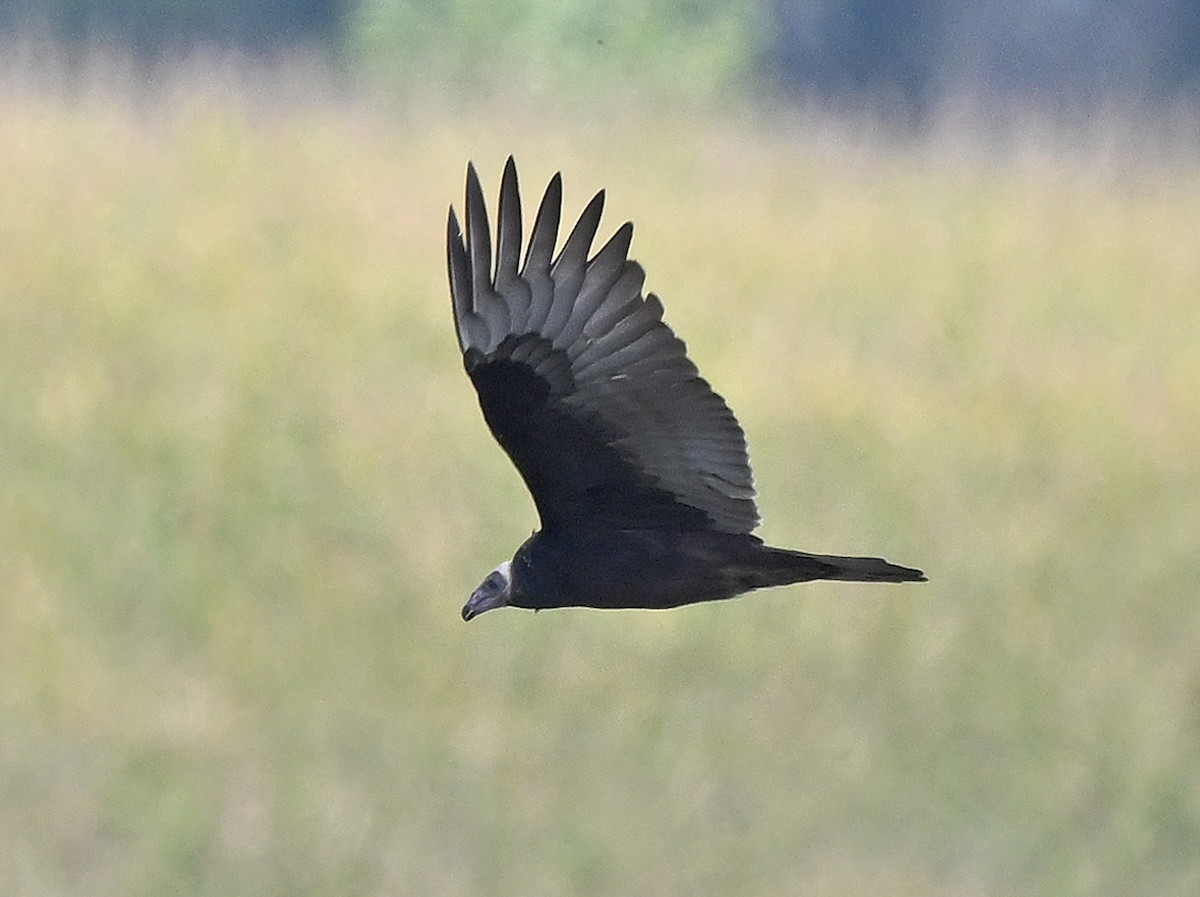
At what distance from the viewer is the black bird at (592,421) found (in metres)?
3.83

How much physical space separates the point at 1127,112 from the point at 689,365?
8428mm

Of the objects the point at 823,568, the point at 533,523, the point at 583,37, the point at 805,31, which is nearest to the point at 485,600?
the point at 823,568

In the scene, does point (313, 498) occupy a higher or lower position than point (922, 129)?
lower

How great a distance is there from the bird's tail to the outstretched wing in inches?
5.4

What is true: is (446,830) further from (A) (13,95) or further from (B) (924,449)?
(A) (13,95)

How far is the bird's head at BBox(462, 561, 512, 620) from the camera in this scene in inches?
152

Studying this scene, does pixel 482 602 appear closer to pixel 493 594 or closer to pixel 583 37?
pixel 493 594

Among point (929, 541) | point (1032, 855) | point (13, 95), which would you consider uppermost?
point (13, 95)

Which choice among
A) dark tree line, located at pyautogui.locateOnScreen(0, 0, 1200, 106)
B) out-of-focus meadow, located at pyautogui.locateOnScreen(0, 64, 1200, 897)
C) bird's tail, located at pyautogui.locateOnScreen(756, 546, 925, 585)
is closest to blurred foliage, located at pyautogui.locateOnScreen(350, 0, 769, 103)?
dark tree line, located at pyautogui.locateOnScreen(0, 0, 1200, 106)

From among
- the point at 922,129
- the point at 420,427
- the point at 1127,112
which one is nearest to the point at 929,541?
the point at 420,427

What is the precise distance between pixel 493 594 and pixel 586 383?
0.36m

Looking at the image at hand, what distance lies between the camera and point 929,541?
29.3ft

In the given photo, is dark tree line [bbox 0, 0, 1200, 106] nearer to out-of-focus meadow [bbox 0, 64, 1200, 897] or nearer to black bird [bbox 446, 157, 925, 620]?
out-of-focus meadow [bbox 0, 64, 1200, 897]

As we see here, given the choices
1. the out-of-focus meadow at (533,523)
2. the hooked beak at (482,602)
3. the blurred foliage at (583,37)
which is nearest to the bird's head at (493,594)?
the hooked beak at (482,602)
